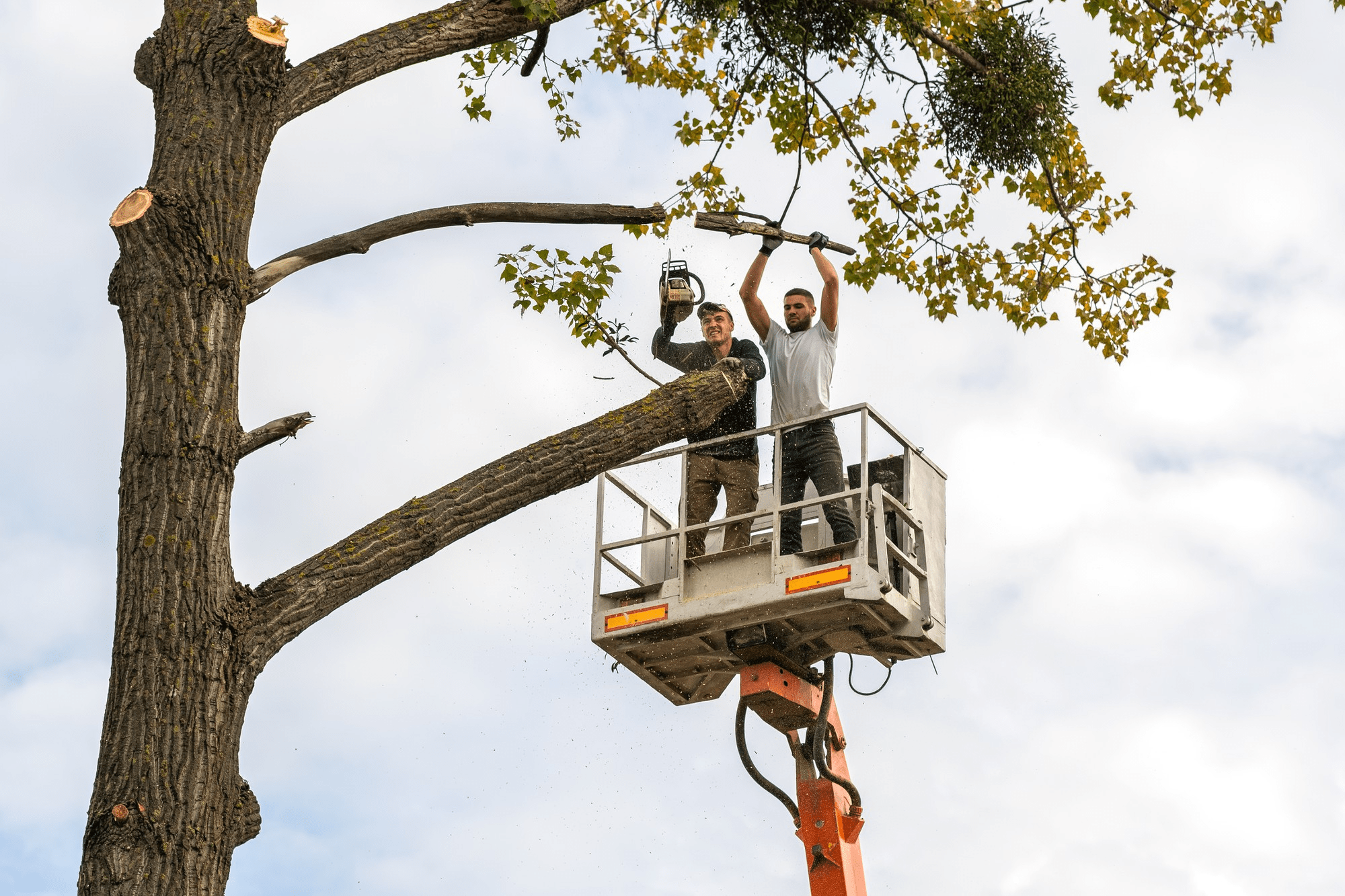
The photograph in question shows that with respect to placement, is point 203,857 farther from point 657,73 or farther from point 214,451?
point 657,73

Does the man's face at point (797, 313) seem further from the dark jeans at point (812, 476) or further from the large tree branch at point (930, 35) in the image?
the large tree branch at point (930, 35)

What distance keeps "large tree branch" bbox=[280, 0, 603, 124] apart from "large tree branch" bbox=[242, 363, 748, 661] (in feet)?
5.43

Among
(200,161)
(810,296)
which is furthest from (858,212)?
(200,161)

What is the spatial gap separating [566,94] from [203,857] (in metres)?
7.60

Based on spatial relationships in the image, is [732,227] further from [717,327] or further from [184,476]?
[184,476]

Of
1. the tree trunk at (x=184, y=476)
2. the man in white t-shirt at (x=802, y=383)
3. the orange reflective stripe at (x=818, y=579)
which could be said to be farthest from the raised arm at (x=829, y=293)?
the tree trunk at (x=184, y=476)

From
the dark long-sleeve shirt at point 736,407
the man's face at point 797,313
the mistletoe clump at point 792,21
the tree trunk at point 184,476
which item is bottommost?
the tree trunk at point 184,476

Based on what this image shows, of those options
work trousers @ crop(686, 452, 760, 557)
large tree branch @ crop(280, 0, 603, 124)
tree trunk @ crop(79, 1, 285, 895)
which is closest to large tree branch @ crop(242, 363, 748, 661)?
tree trunk @ crop(79, 1, 285, 895)

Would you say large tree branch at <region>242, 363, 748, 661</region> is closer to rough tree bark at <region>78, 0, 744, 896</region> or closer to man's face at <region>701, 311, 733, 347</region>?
rough tree bark at <region>78, 0, 744, 896</region>

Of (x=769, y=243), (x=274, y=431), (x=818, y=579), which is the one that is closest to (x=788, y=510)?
(x=818, y=579)

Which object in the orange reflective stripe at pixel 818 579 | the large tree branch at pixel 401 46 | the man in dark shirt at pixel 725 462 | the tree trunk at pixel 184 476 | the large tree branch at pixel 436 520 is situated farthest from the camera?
the man in dark shirt at pixel 725 462

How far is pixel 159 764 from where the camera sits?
205 inches

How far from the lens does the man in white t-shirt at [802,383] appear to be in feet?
28.1

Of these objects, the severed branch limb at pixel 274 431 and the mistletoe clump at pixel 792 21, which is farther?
the mistletoe clump at pixel 792 21
